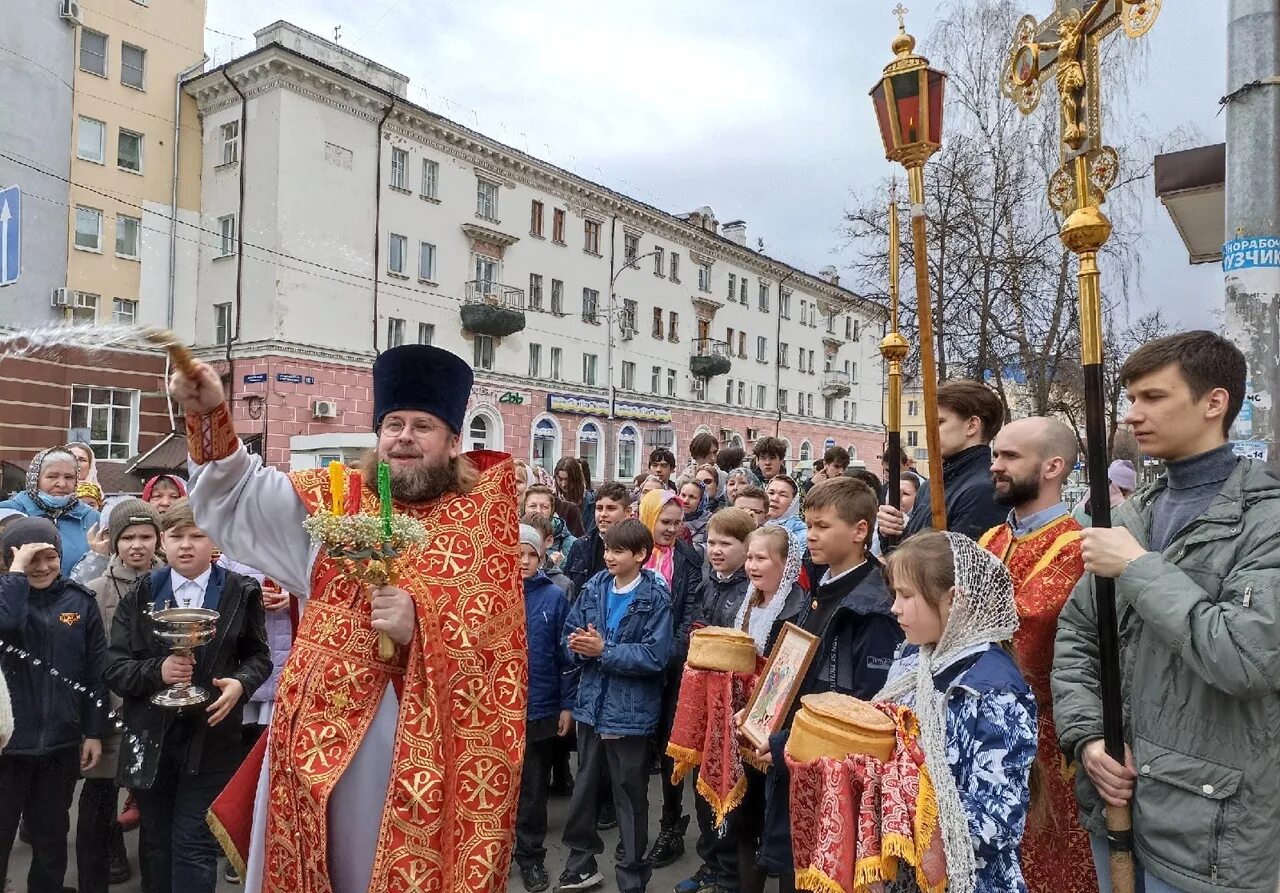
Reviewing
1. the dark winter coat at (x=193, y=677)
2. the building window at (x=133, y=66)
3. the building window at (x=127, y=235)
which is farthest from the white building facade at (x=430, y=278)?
the dark winter coat at (x=193, y=677)

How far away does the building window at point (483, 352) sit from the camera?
30750 millimetres

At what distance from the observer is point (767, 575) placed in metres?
4.55

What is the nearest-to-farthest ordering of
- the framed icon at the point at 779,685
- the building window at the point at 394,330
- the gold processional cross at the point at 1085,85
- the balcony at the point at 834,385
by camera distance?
the gold processional cross at the point at 1085,85, the framed icon at the point at 779,685, the building window at the point at 394,330, the balcony at the point at 834,385

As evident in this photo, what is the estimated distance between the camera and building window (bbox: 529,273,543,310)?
108 ft

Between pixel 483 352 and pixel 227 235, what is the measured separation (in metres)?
8.62

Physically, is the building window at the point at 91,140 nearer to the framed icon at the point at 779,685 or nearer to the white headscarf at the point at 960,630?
the framed icon at the point at 779,685

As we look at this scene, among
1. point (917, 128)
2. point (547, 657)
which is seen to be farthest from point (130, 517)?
point (917, 128)

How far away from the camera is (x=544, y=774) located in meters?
5.16

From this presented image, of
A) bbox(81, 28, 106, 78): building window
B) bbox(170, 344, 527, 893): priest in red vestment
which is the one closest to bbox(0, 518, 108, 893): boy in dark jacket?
bbox(170, 344, 527, 893): priest in red vestment

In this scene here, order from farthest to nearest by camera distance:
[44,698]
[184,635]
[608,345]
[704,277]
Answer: [704,277] < [608,345] < [44,698] < [184,635]

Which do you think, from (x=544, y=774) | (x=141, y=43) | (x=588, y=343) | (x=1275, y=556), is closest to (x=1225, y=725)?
(x=1275, y=556)

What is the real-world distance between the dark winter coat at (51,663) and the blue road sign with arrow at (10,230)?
2.73 m

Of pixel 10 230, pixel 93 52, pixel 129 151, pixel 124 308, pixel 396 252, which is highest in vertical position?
pixel 93 52

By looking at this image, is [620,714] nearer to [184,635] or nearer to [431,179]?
[184,635]
